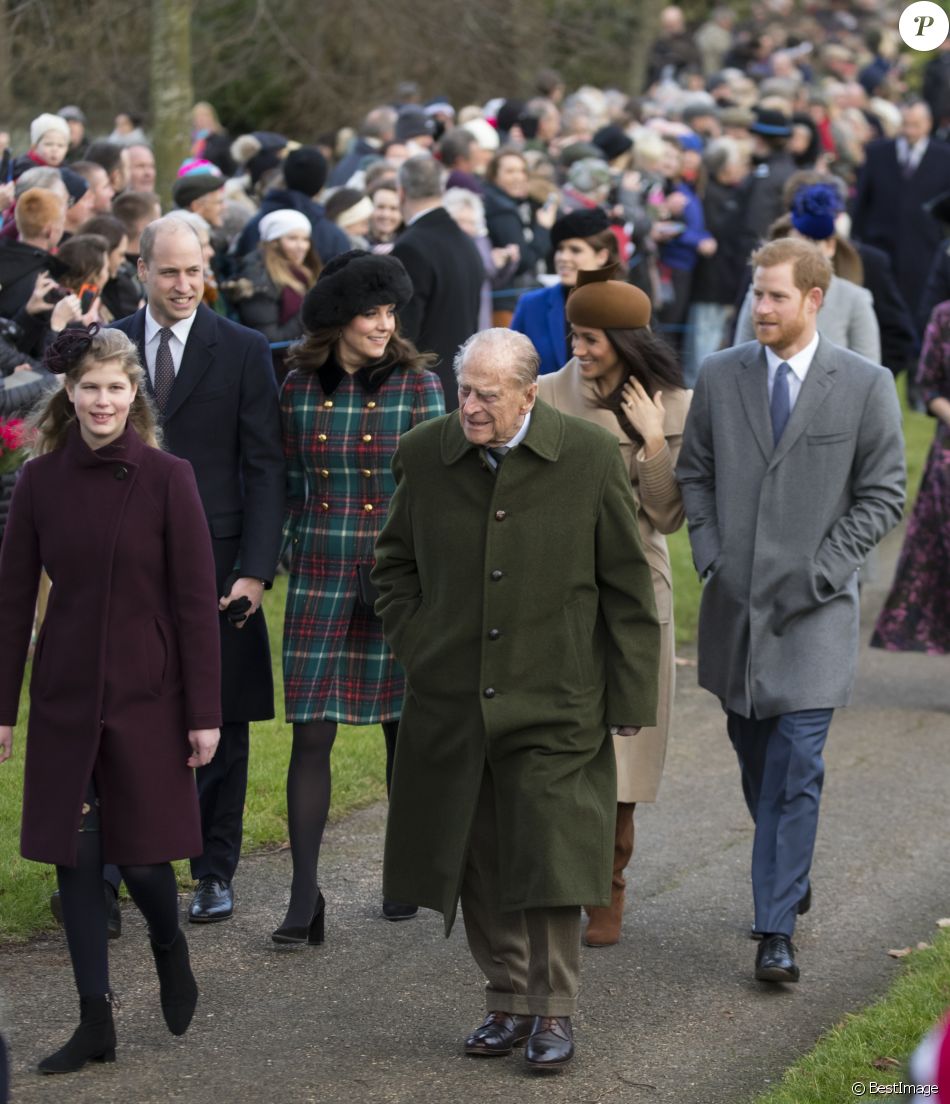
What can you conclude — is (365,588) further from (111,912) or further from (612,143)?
(612,143)

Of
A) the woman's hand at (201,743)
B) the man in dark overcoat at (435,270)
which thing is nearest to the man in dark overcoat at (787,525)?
the woman's hand at (201,743)

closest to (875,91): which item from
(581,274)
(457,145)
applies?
(457,145)

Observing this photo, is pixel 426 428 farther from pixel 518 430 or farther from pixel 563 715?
pixel 563 715

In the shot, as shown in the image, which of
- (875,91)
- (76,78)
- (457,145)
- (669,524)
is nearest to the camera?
(669,524)

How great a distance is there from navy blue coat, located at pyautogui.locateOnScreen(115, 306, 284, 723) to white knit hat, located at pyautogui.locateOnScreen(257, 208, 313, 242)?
4.09 meters

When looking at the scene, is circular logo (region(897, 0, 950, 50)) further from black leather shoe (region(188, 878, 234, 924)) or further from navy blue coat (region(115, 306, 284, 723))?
black leather shoe (region(188, 878, 234, 924))

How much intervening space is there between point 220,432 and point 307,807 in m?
1.21

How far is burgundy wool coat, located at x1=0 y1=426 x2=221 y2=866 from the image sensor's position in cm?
522

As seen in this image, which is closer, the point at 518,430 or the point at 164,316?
the point at 518,430

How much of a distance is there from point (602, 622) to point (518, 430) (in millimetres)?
559

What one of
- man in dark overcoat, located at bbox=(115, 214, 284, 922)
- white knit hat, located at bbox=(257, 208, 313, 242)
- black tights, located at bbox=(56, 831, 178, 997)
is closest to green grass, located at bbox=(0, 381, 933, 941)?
man in dark overcoat, located at bbox=(115, 214, 284, 922)

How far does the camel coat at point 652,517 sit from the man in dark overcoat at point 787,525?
8 centimetres

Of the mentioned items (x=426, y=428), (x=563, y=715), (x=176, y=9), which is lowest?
(x=563, y=715)

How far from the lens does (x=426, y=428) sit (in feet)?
18.2
